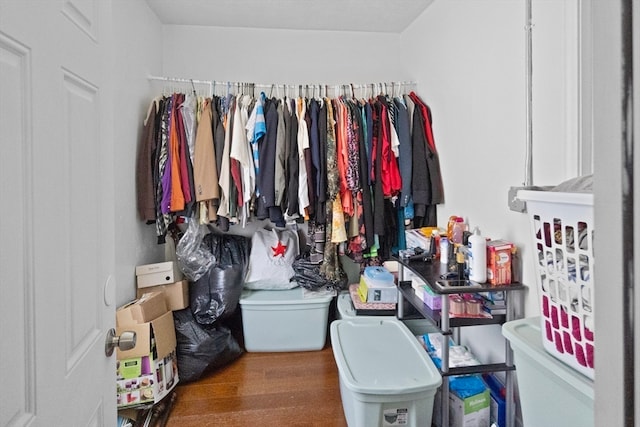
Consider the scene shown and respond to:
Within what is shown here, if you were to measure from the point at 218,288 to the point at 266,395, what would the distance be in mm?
746

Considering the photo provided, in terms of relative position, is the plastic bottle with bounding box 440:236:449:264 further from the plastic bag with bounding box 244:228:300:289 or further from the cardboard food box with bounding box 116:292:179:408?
the cardboard food box with bounding box 116:292:179:408

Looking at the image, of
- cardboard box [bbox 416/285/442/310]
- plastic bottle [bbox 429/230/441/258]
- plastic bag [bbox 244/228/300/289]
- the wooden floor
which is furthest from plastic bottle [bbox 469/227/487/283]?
plastic bag [bbox 244/228/300/289]

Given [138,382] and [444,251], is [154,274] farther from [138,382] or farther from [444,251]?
[444,251]

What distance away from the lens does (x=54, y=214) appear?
2.00 feet

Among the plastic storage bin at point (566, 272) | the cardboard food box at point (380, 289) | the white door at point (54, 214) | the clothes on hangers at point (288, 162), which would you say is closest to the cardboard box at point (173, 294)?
the clothes on hangers at point (288, 162)

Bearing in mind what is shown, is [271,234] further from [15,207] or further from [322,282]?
[15,207]

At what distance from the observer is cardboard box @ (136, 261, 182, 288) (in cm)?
218

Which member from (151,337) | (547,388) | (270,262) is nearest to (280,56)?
(270,262)

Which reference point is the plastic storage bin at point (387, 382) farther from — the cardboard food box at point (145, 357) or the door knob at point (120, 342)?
the cardboard food box at point (145, 357)

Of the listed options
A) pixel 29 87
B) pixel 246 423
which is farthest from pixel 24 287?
pixel 246 423

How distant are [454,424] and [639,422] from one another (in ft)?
4.82

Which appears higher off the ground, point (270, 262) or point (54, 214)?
point (54, 214)

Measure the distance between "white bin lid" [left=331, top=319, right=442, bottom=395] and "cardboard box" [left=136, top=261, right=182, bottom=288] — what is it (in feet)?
3.79

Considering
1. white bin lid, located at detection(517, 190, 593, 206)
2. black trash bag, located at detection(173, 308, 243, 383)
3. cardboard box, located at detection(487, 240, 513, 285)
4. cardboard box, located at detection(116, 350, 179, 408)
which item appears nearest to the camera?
white bin lid, located at detection(517, 190, 593, 206)
